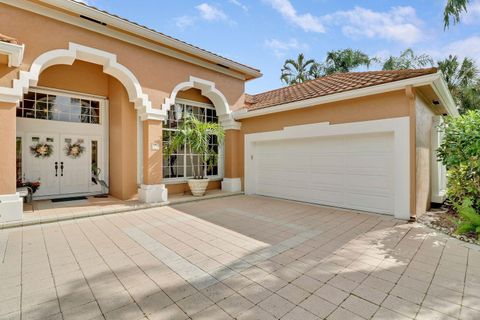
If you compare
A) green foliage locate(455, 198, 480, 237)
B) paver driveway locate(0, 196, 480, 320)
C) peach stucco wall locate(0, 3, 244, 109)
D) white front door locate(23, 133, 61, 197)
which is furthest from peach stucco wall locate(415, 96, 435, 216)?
white front door locate(23, 133, 61, 197)

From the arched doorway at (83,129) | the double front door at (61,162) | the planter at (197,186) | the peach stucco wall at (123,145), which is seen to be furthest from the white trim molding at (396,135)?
the double front door at (61,162)

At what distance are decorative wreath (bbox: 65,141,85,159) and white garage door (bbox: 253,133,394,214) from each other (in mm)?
6997

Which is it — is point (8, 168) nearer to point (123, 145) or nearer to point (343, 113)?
point (123, 145)

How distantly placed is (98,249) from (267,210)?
14.6 ft

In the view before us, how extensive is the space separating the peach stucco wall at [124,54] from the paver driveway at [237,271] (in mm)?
4538

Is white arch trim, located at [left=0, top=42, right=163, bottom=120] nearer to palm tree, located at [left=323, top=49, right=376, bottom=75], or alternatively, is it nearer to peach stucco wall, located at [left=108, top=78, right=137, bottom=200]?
peach stucco wall, located at [left=108, top=78, right=137, bottom=200]

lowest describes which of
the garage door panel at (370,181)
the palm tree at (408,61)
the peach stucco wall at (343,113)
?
the garage door panel at (370,181)

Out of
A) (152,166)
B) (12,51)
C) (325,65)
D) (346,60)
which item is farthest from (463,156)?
(325,65)

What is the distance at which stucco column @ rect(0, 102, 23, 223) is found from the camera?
217 inches

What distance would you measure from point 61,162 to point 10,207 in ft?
12.0

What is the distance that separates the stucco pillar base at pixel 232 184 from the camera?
10.2 meters

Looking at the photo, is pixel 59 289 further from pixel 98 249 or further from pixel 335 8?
pixel 335 8

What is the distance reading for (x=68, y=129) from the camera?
8.94 meters

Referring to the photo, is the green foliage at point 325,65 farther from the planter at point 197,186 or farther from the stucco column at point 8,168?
the stucco column at point 8,168
